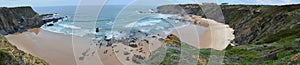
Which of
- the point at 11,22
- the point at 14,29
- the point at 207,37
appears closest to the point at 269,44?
the point at 207,37

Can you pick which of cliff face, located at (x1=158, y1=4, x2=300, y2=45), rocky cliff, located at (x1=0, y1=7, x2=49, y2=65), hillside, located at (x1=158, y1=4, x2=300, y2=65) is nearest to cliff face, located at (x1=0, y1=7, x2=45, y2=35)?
rocky cliff, located at (x1=0, y1=7, x2=49, y2=65)

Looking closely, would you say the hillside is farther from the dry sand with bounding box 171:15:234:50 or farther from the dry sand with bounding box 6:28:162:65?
the dry sand with bounding box 6:28:162:65

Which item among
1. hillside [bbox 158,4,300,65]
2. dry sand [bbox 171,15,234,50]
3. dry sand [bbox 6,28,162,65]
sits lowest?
dry sand [bbox 171,15,234,50]

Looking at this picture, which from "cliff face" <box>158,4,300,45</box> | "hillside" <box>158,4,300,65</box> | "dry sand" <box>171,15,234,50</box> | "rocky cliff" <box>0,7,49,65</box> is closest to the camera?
"rocky cliff" <box>0,7,49,65</box>

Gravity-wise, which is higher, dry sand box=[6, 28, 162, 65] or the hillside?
the hillside

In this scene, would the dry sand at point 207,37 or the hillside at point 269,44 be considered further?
the dry sand at point 207,37

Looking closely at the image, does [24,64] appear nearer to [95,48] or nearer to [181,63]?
[181,63]

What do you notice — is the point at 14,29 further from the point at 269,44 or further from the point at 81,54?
the point at 269,44

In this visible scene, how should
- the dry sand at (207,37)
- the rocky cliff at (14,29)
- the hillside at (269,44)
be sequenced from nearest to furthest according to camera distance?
the rocky cliff at (14,29)
the hillside at (269,44)
the dry sand at (207,37)

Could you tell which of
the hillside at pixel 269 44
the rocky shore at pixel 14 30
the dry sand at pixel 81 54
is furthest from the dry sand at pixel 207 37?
the rocky shore at pixel 14 30

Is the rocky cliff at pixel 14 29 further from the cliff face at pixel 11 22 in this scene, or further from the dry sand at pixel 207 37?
the dry sand at pixel 207 37

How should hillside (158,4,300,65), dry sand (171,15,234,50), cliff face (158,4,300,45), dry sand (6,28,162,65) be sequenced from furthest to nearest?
dry sand (171,15,234,50), cliff face (158,4,300,45), dry sand (6,28,162,65), hillside (158,4,300,65)
